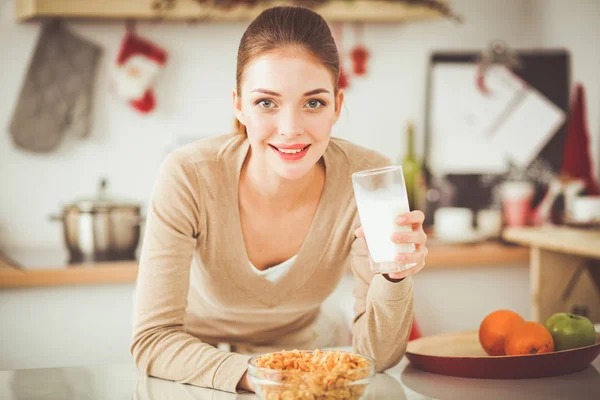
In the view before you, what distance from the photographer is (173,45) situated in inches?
111

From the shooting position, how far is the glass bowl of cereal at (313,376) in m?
0.79

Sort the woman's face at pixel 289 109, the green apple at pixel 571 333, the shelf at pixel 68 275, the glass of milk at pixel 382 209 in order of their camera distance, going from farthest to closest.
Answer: the shelf at pixel 68 275
the woman's face at pixel 289 109
the green apple at pixel 571 333
the glass of milk at pixel 382 209

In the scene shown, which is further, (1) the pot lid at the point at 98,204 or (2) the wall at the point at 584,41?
(2) the wall at the point at 584,41

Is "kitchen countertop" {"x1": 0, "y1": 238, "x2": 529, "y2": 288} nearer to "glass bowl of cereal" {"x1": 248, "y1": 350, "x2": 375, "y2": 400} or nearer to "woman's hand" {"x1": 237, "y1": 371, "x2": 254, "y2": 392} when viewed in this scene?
"woman's hand" {"x1": 237, "y1": 371, "x2": 254, "y2": 392}

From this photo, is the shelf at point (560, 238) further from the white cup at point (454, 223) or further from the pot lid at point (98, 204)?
the pot lid at point (98, 204)

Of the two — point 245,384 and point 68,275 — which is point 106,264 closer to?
point 68,275

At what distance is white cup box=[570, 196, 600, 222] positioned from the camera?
7.91ft

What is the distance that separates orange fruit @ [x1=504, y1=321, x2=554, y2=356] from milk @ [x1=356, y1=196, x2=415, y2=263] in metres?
0.22

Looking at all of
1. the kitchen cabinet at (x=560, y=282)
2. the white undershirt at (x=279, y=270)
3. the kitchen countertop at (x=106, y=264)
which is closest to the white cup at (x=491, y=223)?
the kitchen countertop at (x=106, y=264)

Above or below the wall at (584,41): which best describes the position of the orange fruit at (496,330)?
below

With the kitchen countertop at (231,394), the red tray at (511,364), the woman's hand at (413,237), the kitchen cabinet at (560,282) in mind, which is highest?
the woman's hand at (413,237)

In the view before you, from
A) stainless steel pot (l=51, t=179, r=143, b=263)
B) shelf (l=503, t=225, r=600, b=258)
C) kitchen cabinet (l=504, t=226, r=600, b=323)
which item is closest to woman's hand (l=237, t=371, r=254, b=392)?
shelf (l=503, t=225, r=600, b=258)

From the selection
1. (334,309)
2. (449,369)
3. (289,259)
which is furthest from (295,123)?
(334,309)

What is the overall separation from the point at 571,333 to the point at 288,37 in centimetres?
72
